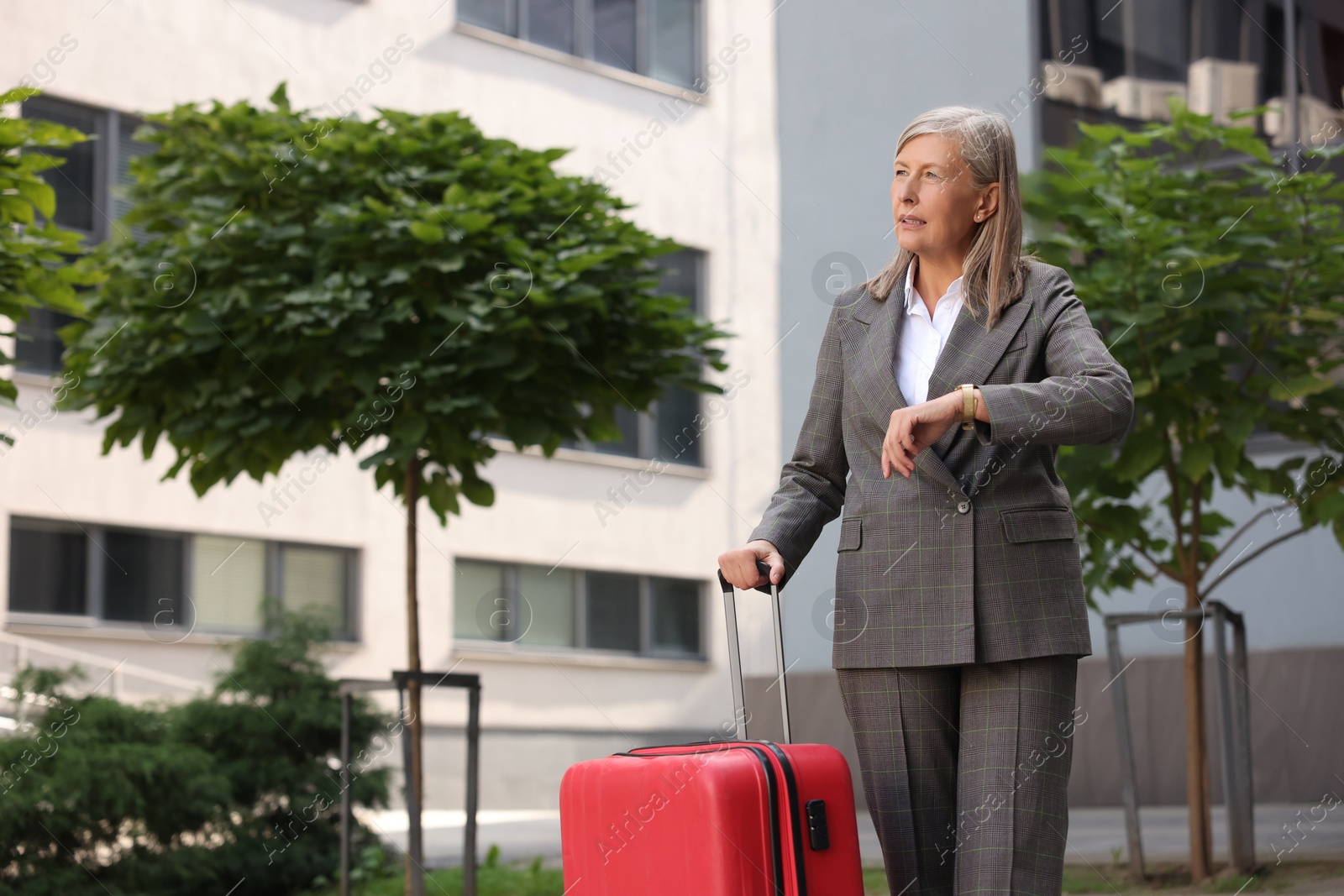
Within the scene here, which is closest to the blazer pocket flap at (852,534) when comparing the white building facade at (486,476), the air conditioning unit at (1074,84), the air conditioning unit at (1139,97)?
the white building facade at (486,476)

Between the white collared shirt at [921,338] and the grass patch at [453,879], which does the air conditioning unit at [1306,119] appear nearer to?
the grass patch at [453,879]

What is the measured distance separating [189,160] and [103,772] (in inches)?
118

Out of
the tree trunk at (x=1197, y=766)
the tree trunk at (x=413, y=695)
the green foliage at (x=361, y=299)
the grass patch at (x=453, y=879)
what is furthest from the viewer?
the grass patch at (x=453, y=879)

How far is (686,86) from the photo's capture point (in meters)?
18.6

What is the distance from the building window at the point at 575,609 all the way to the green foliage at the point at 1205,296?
1090 centimetres

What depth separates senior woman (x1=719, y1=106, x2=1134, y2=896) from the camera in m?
2.31

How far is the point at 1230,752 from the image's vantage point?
6.04 metres

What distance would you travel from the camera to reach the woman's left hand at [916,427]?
2.24 meters

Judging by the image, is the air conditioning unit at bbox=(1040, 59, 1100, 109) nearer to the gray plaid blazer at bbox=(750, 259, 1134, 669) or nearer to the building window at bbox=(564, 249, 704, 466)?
the building window at bbox=(564, 249, 704, 466)

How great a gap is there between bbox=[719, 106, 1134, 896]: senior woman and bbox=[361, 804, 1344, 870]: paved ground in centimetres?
369

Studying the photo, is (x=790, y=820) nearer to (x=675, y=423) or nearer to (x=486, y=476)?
(x=486, y=476)

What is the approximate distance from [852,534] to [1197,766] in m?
3.87

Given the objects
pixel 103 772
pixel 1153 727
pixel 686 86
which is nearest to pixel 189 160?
pixel 103 772

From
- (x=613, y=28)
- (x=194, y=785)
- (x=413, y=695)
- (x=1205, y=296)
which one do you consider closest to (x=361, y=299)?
(x=413, y=695)
